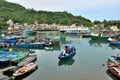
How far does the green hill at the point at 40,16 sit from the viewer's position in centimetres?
12402

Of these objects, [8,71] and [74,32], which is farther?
[74,32]

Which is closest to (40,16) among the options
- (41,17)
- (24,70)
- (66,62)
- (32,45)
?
(41,17)

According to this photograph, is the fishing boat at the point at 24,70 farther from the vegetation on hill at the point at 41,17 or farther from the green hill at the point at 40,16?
the green hill at the point at 40,16

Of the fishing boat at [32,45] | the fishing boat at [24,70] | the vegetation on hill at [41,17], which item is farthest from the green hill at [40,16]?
the fishing boat at [24,70]

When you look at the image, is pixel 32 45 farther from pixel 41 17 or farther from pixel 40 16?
pixel 40 16

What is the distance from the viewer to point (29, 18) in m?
130

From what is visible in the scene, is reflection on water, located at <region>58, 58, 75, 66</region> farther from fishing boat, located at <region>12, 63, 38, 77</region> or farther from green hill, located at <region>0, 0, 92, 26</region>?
green hill, located at <region>0, 0, 92, 26</region>

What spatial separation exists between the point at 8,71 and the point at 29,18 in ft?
362

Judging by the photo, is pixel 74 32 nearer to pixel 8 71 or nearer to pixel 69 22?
pixel 69 22

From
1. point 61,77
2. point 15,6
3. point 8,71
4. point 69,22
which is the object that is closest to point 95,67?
point 61,77

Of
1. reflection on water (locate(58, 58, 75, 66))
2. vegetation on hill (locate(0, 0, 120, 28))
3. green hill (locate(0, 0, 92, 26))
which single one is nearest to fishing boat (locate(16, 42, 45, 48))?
reflection on water (locate(58, 58, 75, 66))

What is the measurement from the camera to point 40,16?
137250 millimetres

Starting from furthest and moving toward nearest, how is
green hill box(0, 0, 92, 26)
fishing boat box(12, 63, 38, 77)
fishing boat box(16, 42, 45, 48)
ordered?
green hill box(0, 0, 92, 26)
fishing boat box(16, 42, 45, 48)
fishing boat box(12, 63, 38, 77)

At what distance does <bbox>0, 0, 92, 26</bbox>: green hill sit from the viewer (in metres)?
124
